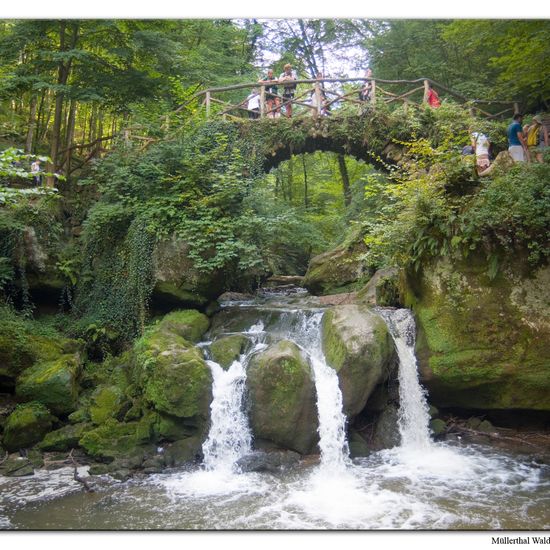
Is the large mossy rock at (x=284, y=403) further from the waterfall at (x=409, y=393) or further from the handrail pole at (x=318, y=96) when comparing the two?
the handrail pole at (x=318, y=96)

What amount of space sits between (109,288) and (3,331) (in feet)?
A: 5.66

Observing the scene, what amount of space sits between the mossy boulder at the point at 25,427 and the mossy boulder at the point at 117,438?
0.62 m

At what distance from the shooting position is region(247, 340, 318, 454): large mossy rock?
220 inches

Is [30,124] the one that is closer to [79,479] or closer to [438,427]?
[79,479]

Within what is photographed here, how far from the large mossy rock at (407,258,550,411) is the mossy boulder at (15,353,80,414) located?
4702 mm

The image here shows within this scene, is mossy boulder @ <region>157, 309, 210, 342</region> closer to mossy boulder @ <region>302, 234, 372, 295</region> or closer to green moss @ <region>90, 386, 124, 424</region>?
green moss @ <region>90, 386, 124, 424</region>

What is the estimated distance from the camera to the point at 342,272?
10.4 metres

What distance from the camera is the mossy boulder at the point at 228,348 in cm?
640

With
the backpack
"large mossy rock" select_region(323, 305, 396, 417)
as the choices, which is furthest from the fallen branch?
the backpack

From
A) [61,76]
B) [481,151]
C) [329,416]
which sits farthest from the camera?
[61,76]

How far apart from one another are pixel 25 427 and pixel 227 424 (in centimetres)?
254

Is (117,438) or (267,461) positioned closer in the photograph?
(267,461)

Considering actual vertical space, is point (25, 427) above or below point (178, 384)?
below

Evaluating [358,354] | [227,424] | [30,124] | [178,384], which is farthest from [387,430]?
[30,124]
